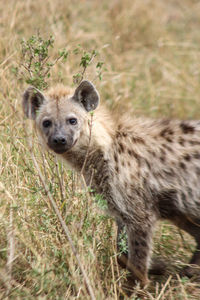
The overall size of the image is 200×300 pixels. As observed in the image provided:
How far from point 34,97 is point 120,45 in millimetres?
3585

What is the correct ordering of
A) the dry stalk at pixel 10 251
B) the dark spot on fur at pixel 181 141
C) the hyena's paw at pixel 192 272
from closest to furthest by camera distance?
the dry stalk at pixel 10 251, the dark spot on fur at pixel 181 141, the hyena's paw at pixel 192 272

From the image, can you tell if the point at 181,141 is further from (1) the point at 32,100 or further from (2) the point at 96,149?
(1) the point at 32,100

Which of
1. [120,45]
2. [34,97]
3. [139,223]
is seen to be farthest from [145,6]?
[139,223]

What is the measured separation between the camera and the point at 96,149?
3.30m

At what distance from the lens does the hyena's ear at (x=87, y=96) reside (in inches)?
131

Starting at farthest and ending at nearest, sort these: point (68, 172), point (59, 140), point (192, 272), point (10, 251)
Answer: point (68, 172) < point (192, 272) < point (59, 140) < point (10, 251)

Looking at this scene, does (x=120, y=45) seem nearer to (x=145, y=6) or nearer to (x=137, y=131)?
(x=145, y=6)

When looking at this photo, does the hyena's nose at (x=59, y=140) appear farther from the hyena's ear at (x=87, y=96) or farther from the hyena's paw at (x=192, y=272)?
the hyena's paw at (x=192, y=272)

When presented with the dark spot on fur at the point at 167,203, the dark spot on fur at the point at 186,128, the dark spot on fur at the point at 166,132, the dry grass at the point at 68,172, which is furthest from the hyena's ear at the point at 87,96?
the dark spot on fur at the point at 167,203

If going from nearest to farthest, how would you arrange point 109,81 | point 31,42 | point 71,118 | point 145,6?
point 31,42, point 71,118, point 109,81, point 145,6

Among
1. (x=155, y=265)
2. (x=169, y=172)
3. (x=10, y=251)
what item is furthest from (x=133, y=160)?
(x=10, y=251)

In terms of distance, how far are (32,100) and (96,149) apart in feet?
1.82

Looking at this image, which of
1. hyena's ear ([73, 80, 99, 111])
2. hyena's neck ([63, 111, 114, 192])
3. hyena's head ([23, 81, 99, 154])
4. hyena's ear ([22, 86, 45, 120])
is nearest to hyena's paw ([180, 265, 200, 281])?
hyena's neck ([63, 111, 114, 192])

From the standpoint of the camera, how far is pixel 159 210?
3271mm
